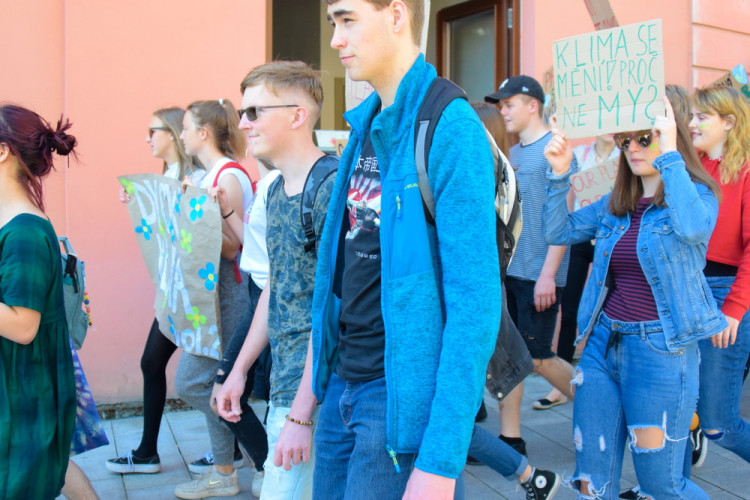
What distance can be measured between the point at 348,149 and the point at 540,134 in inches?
115

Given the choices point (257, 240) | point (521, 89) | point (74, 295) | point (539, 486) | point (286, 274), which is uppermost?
point (521, 89)

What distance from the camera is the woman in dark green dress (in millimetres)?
2432

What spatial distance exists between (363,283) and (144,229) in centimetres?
235

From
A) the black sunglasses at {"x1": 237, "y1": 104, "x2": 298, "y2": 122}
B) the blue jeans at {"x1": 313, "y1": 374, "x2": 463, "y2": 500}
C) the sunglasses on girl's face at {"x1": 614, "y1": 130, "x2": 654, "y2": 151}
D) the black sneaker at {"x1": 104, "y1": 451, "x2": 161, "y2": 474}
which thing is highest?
the black sunglasses at {"x1": 237, "y1": 104, "x2": 298, "y2": 122}

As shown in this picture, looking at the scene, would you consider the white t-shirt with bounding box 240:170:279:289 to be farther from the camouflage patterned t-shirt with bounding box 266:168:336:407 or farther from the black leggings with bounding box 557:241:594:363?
the black leggings with bounding box 557:241:594:363

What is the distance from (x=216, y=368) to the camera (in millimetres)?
3830

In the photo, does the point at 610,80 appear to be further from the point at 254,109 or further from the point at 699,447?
the point at 699,447

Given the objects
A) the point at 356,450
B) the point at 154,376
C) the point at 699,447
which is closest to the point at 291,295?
the point at 356,450

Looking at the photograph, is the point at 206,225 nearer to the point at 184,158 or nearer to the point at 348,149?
the point at 184,158

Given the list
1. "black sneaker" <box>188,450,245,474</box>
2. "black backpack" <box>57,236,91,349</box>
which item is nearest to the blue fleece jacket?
"black backpack" <box>57,236,91,349</box>

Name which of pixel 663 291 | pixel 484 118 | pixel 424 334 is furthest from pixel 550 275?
pixel 424 334

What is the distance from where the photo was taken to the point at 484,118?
4.23 metres

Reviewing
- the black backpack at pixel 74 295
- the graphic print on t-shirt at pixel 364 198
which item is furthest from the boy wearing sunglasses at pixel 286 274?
the black backpack at pixel 74 295

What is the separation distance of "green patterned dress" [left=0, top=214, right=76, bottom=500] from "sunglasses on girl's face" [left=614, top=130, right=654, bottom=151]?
2193 mm
